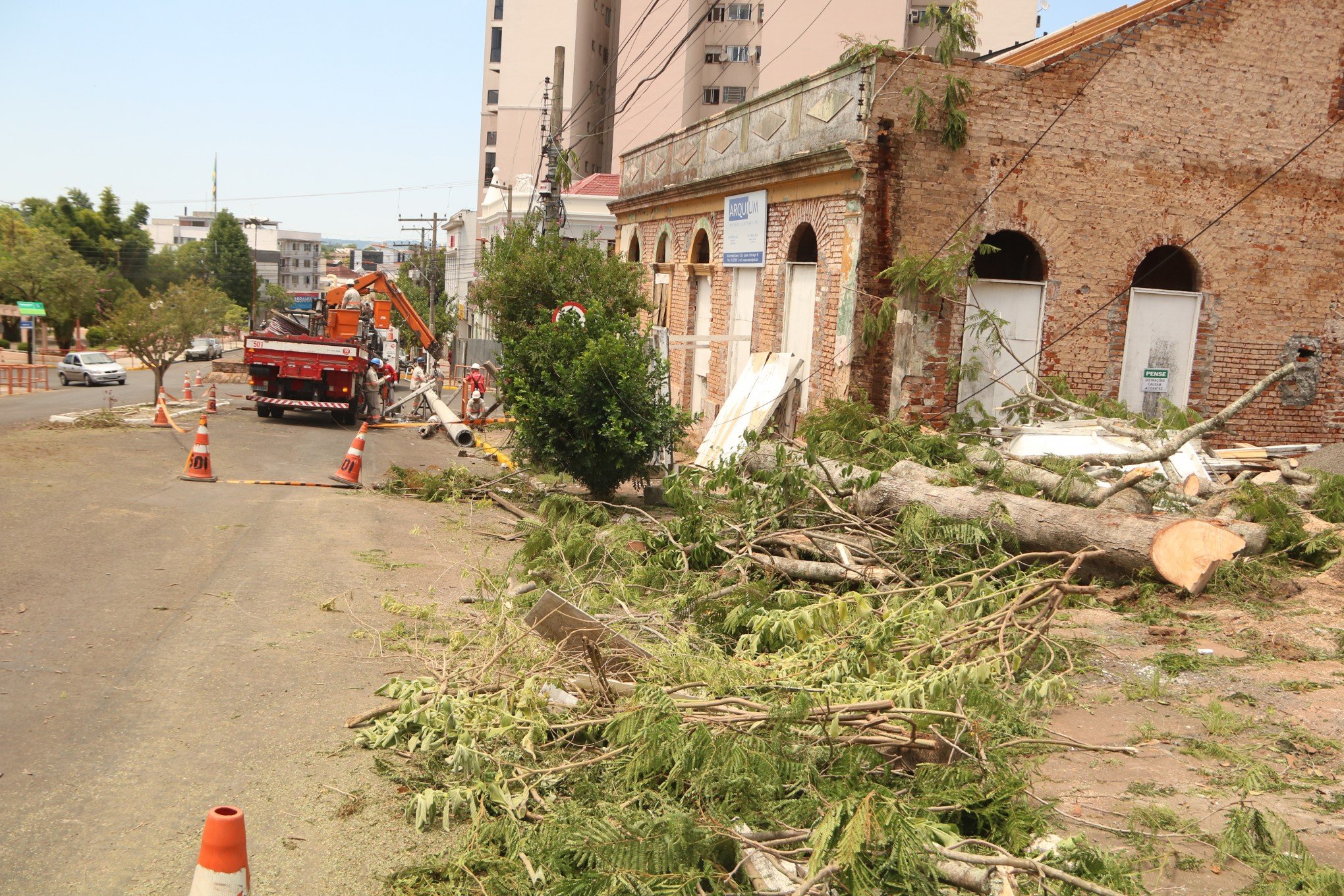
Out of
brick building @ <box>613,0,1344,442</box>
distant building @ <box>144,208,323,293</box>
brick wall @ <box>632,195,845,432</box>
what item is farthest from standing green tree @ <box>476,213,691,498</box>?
distant building @ <box>144,208,323,293</box>

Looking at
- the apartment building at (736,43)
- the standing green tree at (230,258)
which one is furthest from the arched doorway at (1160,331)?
the standing green tree at (230,258)

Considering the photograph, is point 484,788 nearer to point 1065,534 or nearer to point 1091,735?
point 1091,735

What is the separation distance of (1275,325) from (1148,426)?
173 inches

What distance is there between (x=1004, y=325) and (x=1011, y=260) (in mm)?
1303

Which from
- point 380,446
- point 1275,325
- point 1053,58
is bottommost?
point 380,446

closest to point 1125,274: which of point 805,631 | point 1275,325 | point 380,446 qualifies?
point 1275,325

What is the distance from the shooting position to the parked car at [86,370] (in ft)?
124

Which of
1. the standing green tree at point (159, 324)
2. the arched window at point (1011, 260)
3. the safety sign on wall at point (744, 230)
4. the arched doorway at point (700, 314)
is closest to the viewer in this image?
the arched window at point (1011, 260)

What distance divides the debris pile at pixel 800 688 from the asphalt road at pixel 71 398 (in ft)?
56.7

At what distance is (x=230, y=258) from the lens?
305ft

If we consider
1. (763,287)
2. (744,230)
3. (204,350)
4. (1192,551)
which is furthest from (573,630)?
(204,350)

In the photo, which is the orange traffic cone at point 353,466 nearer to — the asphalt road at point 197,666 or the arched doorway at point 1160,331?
the asphalt road at point 197,666

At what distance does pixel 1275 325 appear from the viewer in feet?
48.8

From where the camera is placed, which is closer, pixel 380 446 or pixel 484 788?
pixel 484 788
